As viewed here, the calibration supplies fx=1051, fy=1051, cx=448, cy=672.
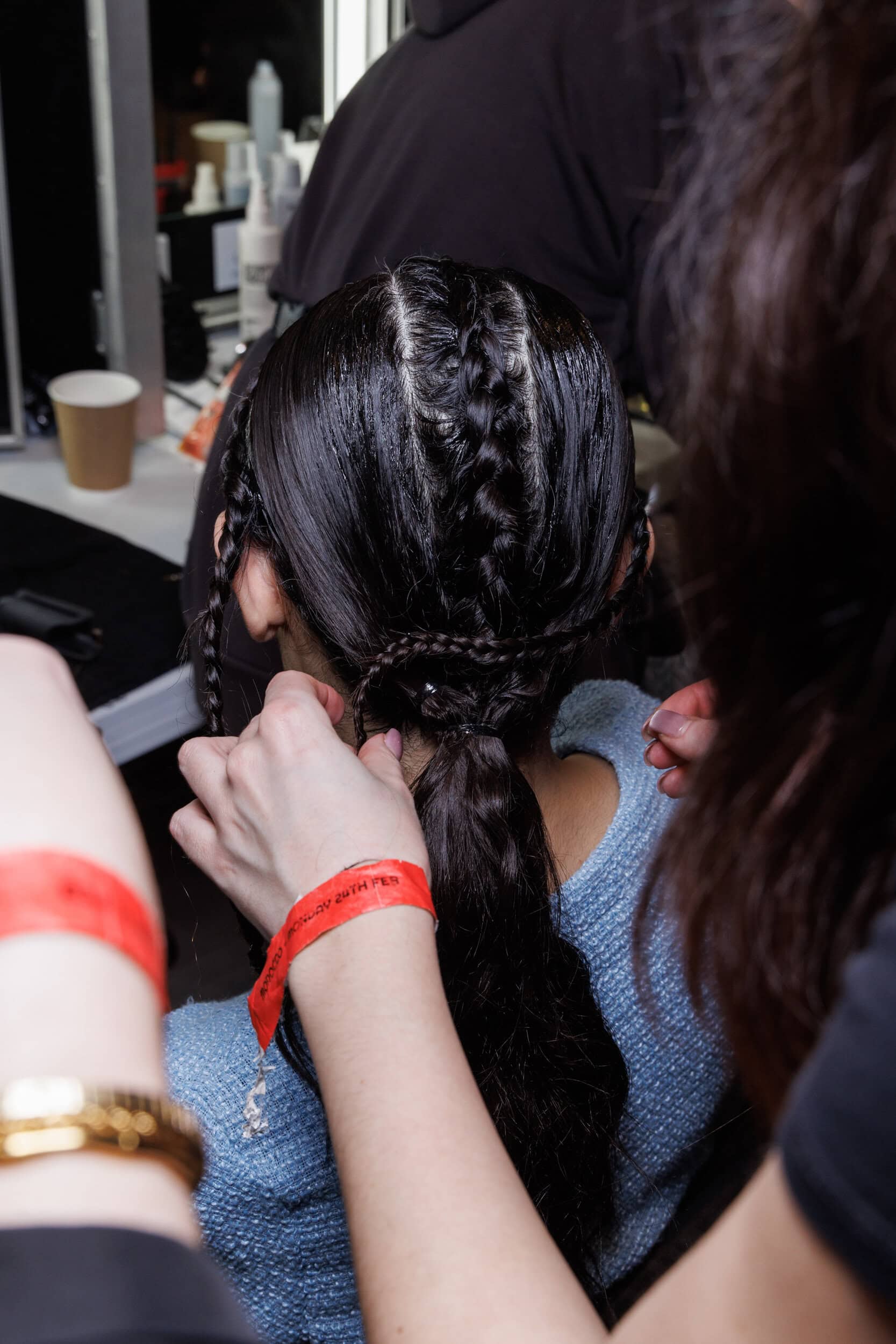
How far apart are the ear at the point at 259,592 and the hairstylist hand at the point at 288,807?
0.38 feet

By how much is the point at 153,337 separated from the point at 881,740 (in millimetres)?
1695

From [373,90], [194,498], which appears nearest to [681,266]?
[373,90]

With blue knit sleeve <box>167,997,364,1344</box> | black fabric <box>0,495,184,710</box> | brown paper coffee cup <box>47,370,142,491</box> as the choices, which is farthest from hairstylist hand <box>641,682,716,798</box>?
brown paper coffee cup <box>47,370,142,491</box>

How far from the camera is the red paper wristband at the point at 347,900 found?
0.58m

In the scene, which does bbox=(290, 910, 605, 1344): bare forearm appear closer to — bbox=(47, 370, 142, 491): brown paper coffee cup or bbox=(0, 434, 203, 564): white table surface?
bbox=(0, 434, 203, 564): white table surface

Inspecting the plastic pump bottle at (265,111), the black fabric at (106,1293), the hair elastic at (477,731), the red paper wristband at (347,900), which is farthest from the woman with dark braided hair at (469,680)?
the plastic pump bottle at (265,111)

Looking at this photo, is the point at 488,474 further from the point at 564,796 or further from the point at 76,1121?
the point at 76,1121

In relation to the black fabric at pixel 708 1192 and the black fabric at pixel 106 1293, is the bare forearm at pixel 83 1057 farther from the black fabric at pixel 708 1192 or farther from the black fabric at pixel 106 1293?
the black fabric at pixel 708 1192

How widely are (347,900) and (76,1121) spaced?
256 mm

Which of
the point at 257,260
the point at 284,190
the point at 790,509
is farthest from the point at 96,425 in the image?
the point at 790,509

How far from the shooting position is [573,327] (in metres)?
0.82

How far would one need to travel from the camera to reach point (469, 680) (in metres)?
0.80

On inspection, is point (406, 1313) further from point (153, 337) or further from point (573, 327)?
point (153, 337)

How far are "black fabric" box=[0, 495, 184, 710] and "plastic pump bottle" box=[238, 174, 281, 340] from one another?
0.55 m
